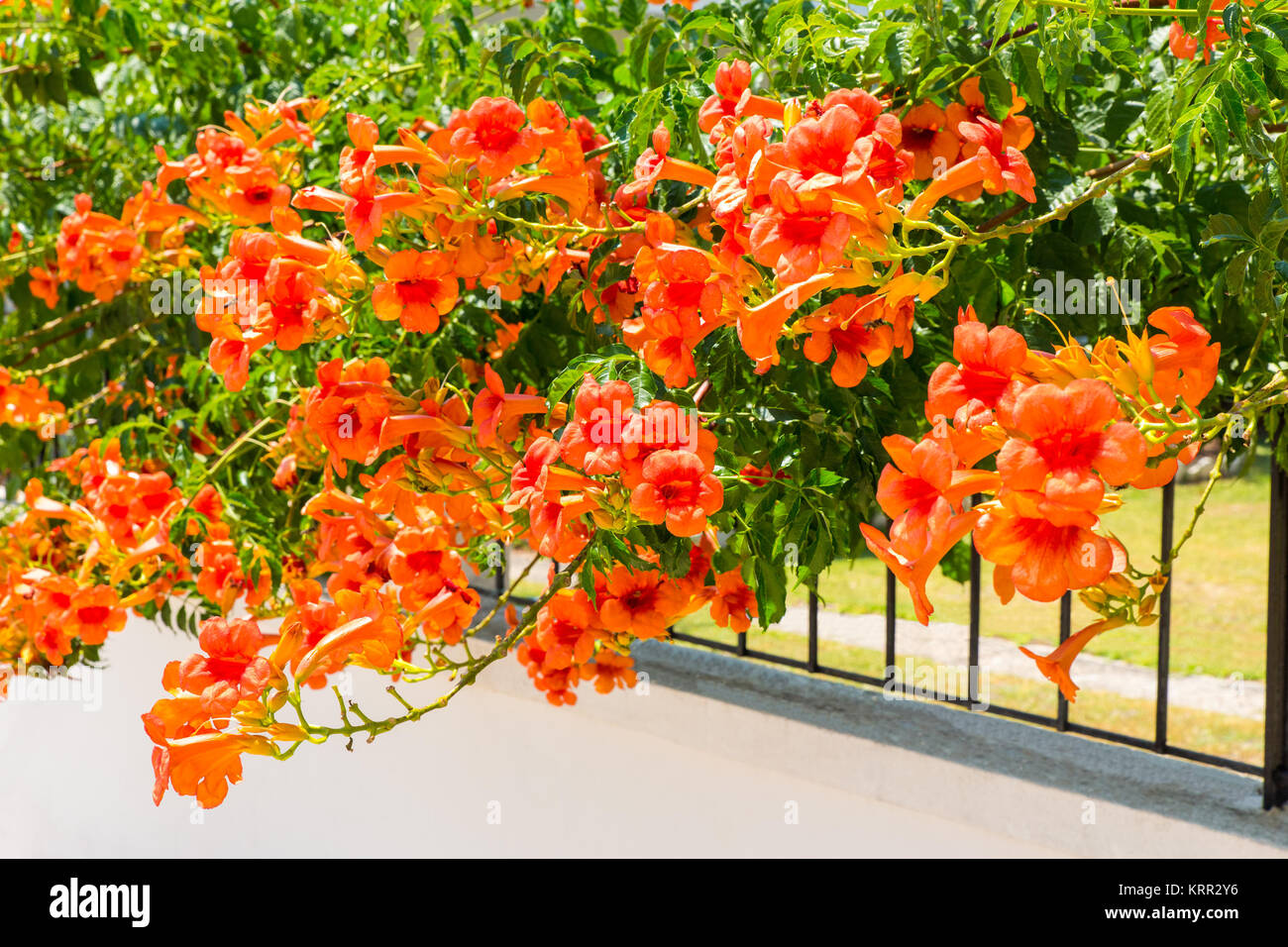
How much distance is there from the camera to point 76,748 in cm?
373

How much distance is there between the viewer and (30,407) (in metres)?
2.99

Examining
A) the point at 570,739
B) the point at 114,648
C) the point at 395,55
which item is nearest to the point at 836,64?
the point at 395,55

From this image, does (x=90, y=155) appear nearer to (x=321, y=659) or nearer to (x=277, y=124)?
(x=277, y=124)

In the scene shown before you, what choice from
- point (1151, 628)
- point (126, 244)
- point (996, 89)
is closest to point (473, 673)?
point (996, 89)

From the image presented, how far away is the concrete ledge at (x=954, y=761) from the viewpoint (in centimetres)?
195

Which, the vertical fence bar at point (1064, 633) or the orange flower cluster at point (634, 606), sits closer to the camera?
the orange flower cluster at point (634, 606)

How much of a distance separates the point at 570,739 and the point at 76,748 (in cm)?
192

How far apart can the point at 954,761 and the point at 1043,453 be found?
1505 mm

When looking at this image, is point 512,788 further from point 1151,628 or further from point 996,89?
point 1151,628

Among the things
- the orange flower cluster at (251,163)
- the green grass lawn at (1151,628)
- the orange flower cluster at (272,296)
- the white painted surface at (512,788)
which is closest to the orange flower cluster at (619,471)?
the orange flower cluster at (272,296)

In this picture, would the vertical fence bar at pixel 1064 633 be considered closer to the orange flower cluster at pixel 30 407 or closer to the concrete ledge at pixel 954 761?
the concrete ledge at pixel 954 761

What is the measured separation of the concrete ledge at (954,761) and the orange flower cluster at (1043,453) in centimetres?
114

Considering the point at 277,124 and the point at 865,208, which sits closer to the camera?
the point at 865,208

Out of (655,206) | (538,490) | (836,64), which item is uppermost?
(836,64)
